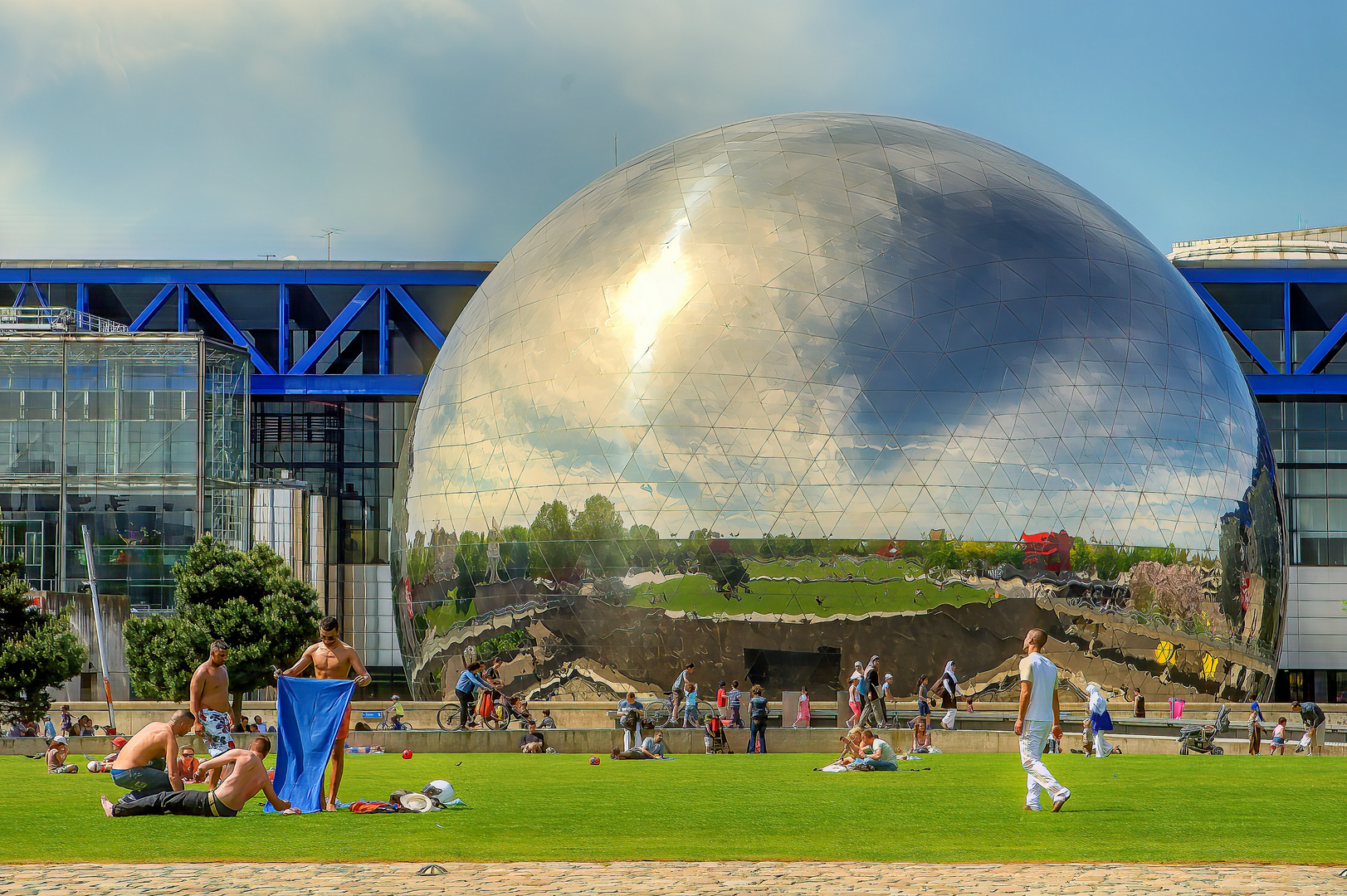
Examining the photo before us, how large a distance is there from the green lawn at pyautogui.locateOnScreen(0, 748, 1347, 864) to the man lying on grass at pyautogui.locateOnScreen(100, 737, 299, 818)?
204 millimetres

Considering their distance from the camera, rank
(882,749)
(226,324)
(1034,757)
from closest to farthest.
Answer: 1. (1034,757)
2. (882,749)
3. (226,324)

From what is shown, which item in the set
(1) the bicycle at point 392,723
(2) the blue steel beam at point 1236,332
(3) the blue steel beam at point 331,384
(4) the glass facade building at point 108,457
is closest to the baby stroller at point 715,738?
(1) the bicycle at point 392,723

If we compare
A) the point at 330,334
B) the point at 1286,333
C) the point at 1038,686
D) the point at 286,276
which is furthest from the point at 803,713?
the point at 286,276

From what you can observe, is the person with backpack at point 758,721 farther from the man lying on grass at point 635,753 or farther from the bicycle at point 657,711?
the bicycle at point 657,711

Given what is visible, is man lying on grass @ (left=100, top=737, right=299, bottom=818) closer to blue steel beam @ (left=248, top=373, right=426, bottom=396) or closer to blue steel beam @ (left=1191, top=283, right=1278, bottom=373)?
blue steel beam @ (left=248, top=373, right=426, bottom=396)

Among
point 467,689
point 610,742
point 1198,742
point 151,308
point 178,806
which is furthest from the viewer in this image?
point 151,308

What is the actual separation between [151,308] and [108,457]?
832cm

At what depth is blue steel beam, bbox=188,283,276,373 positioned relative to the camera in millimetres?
56125

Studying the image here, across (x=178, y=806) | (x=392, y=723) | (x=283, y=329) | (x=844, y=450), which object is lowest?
(x=392, y=723)

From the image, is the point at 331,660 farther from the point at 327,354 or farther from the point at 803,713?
the point at 327,354

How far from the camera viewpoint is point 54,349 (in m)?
51.0

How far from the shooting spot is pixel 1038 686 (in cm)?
1492

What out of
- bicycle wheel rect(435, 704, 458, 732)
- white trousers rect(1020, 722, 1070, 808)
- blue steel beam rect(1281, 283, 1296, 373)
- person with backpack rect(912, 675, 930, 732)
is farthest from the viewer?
blue steel beam rect(1281, 283, 1296, 373)

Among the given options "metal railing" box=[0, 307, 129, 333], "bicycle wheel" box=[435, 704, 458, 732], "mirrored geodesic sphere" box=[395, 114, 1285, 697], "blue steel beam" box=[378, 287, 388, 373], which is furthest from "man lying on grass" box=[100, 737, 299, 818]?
"blue steel beam" box=[378, 287, 388, 373]
